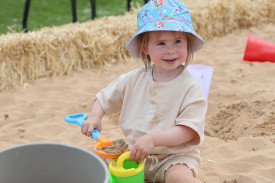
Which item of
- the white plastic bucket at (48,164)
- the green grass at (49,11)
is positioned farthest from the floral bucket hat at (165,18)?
the green grass at (49,11)

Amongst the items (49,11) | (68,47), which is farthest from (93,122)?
(49,11)

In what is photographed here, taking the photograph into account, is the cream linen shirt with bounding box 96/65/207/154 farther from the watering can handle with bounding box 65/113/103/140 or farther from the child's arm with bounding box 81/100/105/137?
the watering can handle with bounding box 65/113/103/140

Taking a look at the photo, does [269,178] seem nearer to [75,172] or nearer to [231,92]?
[75,172]

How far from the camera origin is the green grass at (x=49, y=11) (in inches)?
203

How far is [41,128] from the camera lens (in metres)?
2.48

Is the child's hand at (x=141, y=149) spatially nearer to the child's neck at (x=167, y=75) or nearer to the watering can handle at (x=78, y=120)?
the watering can handle at (x=78, y=120)

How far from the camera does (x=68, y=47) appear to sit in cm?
362

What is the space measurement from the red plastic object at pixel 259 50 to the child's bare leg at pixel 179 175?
2464 millimetres

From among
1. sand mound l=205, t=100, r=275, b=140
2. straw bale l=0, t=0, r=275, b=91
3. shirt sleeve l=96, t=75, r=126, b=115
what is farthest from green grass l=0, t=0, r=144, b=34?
shirt sleeve l=96, t=75, r=126, b=115

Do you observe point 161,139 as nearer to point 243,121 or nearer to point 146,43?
point 146,43

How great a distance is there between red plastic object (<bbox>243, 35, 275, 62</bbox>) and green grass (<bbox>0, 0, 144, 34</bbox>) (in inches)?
71.8

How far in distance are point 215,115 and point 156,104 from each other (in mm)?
1029

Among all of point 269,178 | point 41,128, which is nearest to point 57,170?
point 269,178

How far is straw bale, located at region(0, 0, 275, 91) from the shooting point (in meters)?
3.31
